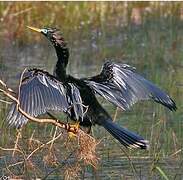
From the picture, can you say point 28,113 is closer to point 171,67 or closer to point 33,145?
point 33,145

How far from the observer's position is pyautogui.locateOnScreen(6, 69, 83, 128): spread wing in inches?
229

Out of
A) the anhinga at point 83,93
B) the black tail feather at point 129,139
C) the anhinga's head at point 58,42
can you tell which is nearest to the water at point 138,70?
the black tail feather at point 129,139

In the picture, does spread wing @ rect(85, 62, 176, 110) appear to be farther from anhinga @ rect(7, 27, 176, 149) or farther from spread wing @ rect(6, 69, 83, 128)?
spread wing @ rect(6, 69, 83, 128)

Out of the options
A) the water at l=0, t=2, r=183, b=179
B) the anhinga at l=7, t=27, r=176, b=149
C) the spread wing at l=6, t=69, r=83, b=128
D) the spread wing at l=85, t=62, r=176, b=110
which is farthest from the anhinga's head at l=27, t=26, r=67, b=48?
the water at l=0, t=2, r=183, b=179

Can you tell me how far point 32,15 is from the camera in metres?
14.4

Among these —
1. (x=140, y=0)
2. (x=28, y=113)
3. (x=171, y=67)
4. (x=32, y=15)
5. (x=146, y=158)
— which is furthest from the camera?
(x=140, y=0)

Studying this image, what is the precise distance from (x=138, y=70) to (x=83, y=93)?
5.26 m

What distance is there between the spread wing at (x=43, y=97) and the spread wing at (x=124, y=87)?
330 mm

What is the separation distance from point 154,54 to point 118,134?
674 centimetres

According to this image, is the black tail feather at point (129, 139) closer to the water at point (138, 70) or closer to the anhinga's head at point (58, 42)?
the water at point (138, 70)

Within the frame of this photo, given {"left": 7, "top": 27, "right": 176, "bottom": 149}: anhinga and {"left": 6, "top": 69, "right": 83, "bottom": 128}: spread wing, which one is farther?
{"left": 7, "top": 27, "right": 176, "bottom": 149}: anhinga

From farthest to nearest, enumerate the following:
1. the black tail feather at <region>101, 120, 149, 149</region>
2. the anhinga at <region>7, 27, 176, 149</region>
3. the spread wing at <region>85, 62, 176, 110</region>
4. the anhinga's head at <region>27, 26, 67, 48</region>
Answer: the anhinga's head at <region>27, 26, 67, 48</region> → the spread wing at <region>85, 62, 176, 110</region> → the black tail feather at <region>101, 120, 149, 149</region> → the anhinga at <region>7, 27, 176, 149</region>

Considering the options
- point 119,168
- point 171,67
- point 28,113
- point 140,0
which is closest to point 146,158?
point 119,168

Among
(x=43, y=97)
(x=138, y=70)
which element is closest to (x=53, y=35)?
(x=43, y=97)
